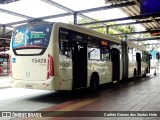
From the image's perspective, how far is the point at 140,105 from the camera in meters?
9.00

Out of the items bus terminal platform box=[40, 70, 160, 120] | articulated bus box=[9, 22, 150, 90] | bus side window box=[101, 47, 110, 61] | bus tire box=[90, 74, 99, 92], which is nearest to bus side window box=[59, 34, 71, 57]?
articulated bus box=[9, 22, 150, 90]

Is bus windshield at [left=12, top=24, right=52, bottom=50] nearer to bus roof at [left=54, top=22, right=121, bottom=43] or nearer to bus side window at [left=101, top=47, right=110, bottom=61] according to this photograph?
bus roof at [left=54, top=22, right=121, bottom=43]

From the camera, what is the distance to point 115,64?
15.9m

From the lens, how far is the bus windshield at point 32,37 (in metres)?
9.92

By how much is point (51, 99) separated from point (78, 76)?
4.75 ft

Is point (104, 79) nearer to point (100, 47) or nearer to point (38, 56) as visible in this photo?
point (100, 47)

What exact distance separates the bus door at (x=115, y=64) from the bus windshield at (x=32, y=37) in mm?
6364

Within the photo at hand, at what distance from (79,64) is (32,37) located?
230 centimetres

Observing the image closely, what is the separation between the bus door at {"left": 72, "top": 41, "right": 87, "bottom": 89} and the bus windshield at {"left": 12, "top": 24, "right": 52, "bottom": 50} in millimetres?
1362

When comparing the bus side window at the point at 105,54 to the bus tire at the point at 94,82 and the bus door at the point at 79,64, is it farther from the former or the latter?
the bus door at the point at 79,64

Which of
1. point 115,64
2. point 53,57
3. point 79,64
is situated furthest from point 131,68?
point 53,57

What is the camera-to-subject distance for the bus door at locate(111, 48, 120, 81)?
15492 millimetres

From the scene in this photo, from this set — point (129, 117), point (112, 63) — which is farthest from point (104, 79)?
point (129, 117)

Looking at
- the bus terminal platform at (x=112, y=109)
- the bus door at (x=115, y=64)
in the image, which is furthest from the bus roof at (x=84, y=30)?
the bus terminal platform at (x=112, y=109)
